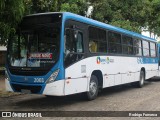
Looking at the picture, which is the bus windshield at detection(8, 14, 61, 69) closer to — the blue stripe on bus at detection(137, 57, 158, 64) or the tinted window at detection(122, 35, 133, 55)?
the tinted window at detection(122, 35, 133, 55)

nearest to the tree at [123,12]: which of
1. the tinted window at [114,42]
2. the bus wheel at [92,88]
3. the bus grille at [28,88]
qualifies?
the tinted window at [114,42]

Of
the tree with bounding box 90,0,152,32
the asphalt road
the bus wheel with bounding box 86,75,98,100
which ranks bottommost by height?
the asphalt road

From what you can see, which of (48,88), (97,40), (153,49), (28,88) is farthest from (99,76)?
(153,49)

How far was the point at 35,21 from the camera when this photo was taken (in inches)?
428

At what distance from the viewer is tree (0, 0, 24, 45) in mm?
10125

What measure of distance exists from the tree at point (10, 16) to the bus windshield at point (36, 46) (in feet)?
1.37

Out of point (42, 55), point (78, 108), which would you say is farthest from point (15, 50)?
point (78, 108)

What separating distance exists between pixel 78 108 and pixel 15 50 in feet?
9.37

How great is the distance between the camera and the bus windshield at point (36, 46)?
→ 1041 cm

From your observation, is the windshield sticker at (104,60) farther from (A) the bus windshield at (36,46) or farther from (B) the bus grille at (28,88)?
(B) the bus grille at (28,88)

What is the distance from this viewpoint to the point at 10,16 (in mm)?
10594

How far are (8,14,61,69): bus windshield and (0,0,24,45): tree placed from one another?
1.37 ft

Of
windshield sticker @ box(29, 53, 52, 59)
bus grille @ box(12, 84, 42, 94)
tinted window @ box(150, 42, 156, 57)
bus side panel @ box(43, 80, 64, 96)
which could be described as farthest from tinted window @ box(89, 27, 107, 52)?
tinted window @ box(150, 42, 156, 57)

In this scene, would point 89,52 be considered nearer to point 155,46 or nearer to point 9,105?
point 9,105
